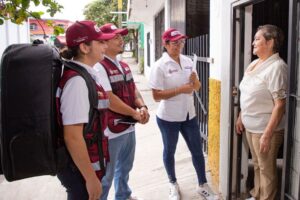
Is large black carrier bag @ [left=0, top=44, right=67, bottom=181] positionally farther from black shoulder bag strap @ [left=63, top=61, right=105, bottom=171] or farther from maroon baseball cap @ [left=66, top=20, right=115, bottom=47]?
maroon baseball cap @ [left=66, top=20, right=115, bottom=47]

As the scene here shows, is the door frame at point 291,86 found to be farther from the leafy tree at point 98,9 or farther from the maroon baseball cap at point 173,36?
the leafy tree at point 98,9

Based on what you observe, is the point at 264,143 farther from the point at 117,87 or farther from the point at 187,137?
the point at 117,87

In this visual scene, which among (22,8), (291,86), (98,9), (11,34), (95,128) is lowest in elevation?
(95,128)

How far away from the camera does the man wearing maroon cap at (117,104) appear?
2865 mm

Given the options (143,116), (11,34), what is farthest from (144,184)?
(11,34)

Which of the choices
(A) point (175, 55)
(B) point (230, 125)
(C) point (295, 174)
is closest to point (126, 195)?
(B) point (230, 125)

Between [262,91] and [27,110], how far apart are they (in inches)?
71.9

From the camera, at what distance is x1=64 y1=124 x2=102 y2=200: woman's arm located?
189 centimetres

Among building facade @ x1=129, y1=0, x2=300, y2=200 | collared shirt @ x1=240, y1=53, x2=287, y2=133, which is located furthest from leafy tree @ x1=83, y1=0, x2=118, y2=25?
collared shirt @ x1=240, y1=53, x2=287, y2=133

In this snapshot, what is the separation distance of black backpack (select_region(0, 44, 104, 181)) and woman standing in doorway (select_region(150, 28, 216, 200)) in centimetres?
179

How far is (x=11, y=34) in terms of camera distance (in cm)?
988

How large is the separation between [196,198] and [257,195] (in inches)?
30.3

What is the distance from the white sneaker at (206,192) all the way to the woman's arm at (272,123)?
1112mm

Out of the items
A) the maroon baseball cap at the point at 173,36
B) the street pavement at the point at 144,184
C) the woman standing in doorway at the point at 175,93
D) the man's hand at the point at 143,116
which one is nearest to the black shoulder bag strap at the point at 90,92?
the man's hand at the point at 143,116
